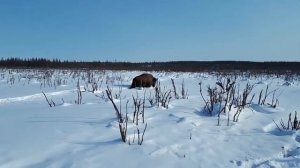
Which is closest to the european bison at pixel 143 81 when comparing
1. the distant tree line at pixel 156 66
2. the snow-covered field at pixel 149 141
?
the snow-covered field at pixel 149 141

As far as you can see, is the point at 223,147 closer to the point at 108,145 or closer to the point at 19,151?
the point at 108,145

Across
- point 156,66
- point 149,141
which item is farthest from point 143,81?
point 156,66

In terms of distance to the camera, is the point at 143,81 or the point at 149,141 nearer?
the point at 149,141

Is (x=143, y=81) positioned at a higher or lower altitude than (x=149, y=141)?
higher

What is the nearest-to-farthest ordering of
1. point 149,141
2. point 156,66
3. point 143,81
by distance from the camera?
point 149,141 → point 143,81 → point 156,66

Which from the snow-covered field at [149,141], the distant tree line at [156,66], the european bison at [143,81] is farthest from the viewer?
the distant tree line at [156,66]

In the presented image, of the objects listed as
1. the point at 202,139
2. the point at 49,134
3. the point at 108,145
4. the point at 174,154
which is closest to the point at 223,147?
the point at 202,139

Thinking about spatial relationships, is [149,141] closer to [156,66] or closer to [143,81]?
[143,81]

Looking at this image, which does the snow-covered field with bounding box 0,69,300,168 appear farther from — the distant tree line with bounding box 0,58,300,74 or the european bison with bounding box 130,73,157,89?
the distant tree line with bounding box 0,58,300,74

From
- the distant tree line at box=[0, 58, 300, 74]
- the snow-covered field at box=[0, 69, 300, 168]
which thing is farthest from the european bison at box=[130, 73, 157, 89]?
the distant tree line at box=[0, 58, 300, 74]

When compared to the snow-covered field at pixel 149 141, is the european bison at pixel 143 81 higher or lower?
higher

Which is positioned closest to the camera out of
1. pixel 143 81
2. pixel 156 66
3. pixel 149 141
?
pixel 149 141

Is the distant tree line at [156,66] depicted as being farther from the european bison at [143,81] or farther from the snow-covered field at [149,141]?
the snow-covered field at [149,141]

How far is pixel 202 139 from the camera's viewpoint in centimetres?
376
